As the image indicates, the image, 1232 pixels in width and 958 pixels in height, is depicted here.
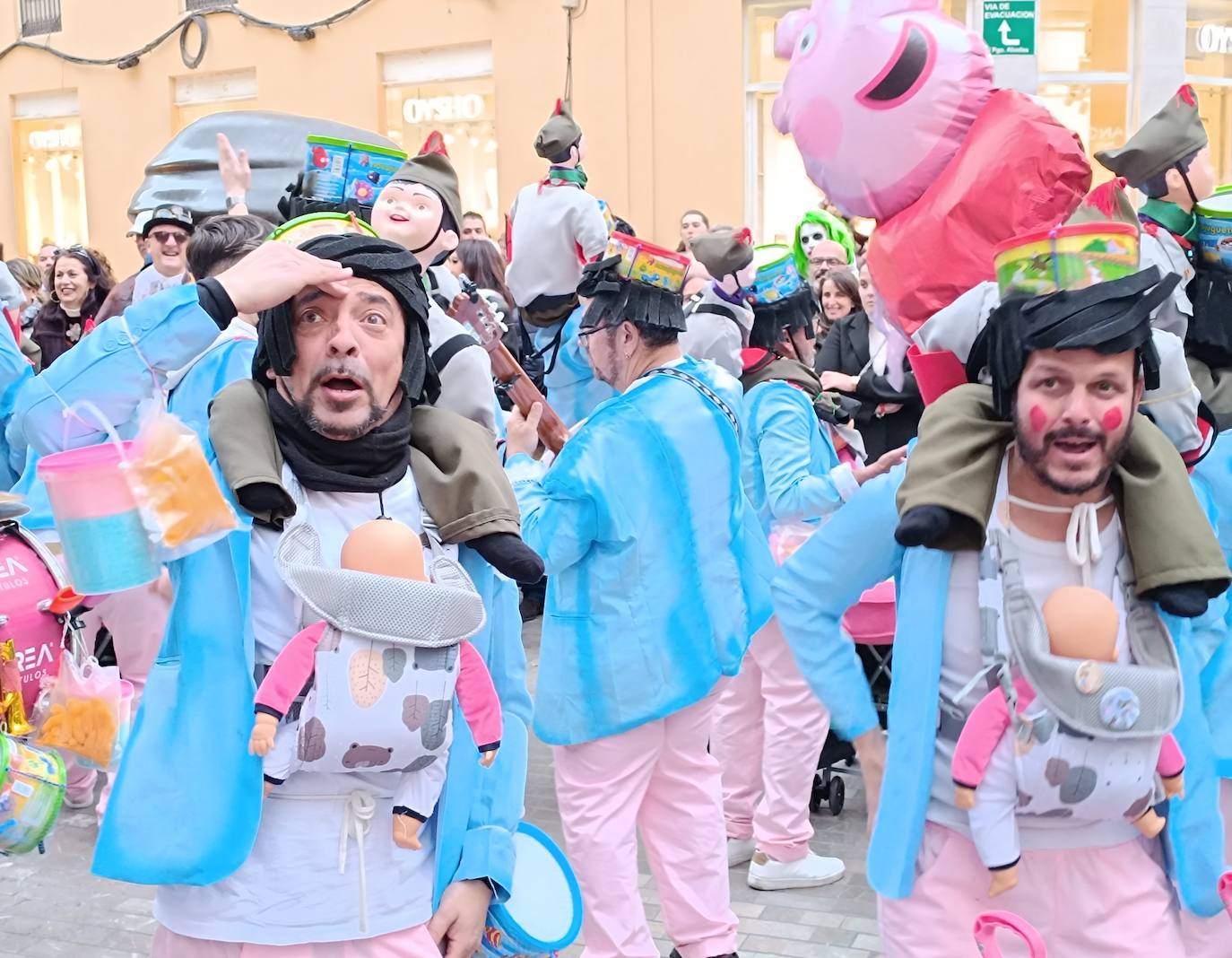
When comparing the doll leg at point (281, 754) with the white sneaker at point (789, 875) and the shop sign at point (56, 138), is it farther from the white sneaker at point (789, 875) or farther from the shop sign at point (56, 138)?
the shop sign at point (56, 138)

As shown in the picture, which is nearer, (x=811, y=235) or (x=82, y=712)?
(x=82, y=712)

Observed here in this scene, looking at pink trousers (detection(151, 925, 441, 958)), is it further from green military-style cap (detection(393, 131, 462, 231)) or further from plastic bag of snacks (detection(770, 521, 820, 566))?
plastic bag of snacks (detection(770, 521, 820, 566))

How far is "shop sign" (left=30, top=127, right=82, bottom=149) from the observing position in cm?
1766

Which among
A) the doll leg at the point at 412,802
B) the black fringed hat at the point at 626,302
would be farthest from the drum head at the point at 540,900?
the black fringed hat at the point at 626,302

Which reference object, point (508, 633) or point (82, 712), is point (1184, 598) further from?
point (82, 712)

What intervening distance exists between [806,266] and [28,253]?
43.2 feet

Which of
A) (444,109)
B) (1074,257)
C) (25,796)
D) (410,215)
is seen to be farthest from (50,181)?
(1074,257)

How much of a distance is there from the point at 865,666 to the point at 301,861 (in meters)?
3.94

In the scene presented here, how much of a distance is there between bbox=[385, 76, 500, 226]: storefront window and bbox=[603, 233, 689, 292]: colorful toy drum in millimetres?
10682

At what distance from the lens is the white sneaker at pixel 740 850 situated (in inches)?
218

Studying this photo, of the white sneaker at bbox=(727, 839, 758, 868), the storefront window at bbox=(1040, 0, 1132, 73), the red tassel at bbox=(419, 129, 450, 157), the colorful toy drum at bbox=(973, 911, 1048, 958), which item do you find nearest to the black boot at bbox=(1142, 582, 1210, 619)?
the colorful toy drum at bbox=(973, 911, 1048, 958)

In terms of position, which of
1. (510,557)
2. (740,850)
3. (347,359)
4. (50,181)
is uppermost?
(50,181)

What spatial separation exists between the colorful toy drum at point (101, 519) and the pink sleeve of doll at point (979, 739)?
137 cm

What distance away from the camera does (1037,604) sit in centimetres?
265
